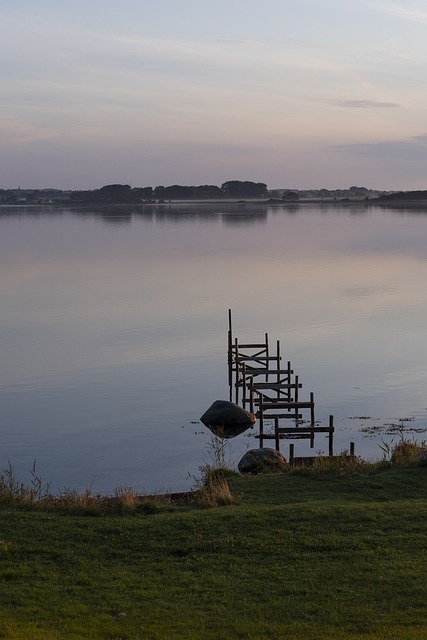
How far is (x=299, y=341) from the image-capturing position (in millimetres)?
45219

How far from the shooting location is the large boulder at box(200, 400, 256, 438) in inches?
1194

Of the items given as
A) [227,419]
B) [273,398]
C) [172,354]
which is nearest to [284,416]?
[227,419]

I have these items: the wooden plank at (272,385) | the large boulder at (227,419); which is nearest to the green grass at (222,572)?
the large boulder at (227,419)

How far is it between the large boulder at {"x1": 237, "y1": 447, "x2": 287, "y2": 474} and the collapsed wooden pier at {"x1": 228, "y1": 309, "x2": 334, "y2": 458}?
2.80 meters

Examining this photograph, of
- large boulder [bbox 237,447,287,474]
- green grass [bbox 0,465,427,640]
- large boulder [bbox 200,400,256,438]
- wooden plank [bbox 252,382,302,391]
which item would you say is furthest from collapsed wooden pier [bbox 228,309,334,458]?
green grass [bbox 0,465,427,640]

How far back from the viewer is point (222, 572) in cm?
1171

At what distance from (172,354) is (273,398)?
24.9 feet

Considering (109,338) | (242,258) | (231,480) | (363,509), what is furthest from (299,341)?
(242,258)

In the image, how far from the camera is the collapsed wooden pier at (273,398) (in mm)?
28688

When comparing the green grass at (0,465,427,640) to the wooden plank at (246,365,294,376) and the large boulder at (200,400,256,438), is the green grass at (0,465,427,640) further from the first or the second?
the wooden plank at (246,365,294,376)

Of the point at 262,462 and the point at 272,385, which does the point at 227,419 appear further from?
the point at 262,462

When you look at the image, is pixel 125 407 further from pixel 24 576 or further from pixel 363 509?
pixel 24 576

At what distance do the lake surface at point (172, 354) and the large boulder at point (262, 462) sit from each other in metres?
1.60

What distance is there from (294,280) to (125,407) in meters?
43.0
